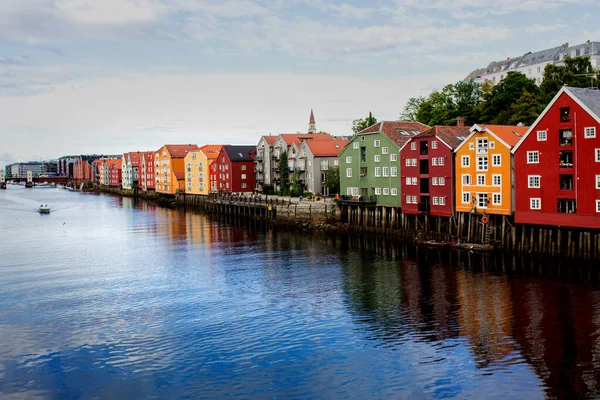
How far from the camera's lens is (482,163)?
5206 centimetres

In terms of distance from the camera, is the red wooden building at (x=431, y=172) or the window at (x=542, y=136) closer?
the window at (x=542, y=136)

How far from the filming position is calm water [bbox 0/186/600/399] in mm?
22484

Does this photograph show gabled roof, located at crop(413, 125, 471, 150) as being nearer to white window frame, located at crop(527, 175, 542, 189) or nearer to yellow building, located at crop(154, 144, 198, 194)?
white window frame, located at crop(527, 175, 542, 189)

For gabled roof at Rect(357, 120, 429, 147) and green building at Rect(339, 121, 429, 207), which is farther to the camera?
gabled roof at Rect(357, 120, 429, 147)

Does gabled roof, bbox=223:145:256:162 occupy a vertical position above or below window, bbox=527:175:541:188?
above

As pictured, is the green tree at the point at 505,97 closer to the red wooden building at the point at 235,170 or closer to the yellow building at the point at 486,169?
the yellow building at the point at 486,169

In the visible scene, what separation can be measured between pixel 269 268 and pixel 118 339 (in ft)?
63.3

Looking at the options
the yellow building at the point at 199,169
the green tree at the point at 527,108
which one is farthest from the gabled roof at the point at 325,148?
the yellow building at the point at 199,169

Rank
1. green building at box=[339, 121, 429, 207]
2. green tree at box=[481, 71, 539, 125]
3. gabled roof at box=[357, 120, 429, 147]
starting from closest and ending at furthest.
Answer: green building at box=[339, 121, 429, 207], gabled roof at box=[357, 120, 429, 147], green tree at box=[481, 71, 539, 125]

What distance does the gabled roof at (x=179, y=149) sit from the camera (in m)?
139

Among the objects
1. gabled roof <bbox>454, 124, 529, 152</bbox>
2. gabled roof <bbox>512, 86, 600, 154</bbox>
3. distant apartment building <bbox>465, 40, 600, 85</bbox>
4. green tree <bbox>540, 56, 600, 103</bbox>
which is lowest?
gabled roof <bbox>454, 124, 529, 152</bbox>

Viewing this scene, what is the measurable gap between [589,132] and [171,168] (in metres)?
109

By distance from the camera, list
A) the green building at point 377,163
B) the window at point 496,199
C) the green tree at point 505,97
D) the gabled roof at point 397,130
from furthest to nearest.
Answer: the green tree at point 505,97 < the gabled roof at point 397,130 < the green building at point 377,163 < the window at point 496,199

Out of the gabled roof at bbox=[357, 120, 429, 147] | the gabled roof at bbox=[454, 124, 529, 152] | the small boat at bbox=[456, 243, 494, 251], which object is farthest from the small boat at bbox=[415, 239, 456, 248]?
the gabled roof at bbox=[357, 120, 429, 147]
